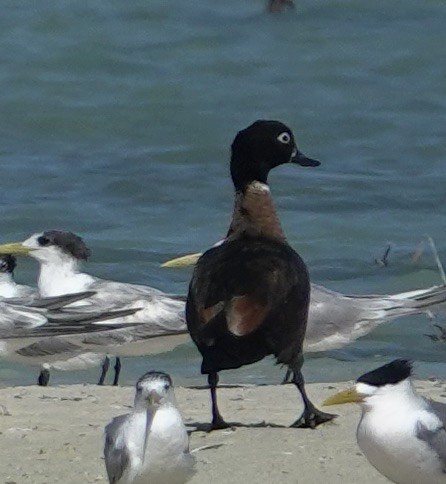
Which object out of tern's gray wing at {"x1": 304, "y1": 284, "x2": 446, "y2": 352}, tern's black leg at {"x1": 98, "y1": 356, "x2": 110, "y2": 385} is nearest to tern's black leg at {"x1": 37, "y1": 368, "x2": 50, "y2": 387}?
tern's black leg at {"x1": 98, "y1": 356, "x2": 110, "y2": 385}

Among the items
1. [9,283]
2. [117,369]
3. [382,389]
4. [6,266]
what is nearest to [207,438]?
[382,389]

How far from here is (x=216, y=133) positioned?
17703 millimetres

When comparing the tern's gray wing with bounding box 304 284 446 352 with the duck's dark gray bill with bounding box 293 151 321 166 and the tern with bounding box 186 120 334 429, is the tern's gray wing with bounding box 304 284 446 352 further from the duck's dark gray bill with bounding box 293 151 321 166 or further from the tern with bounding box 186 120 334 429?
the tern with bounding box 186 120 334 429

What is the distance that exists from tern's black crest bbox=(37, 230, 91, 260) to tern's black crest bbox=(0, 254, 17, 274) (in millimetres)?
214

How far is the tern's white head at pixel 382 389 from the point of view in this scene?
20.5ft

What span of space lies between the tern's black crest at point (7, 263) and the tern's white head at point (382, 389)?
189 inches

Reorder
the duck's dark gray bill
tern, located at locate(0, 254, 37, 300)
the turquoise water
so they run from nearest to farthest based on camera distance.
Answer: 1. the duck's dark gray bill
2. tern, located at locate(0, 254, 37, 300)
3. the turquoise water

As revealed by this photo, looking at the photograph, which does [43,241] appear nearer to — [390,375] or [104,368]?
[104,368]

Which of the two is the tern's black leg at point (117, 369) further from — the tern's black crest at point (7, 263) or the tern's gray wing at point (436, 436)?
the tern's gray wing at point (436, 436)

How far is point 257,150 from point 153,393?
237 centimetres

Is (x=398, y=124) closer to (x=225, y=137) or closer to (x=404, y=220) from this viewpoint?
(x=225, y=137)

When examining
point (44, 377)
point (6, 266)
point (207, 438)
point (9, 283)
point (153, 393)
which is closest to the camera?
point (153, 393)

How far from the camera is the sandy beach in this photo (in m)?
6.64

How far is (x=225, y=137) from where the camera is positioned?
1752cm
